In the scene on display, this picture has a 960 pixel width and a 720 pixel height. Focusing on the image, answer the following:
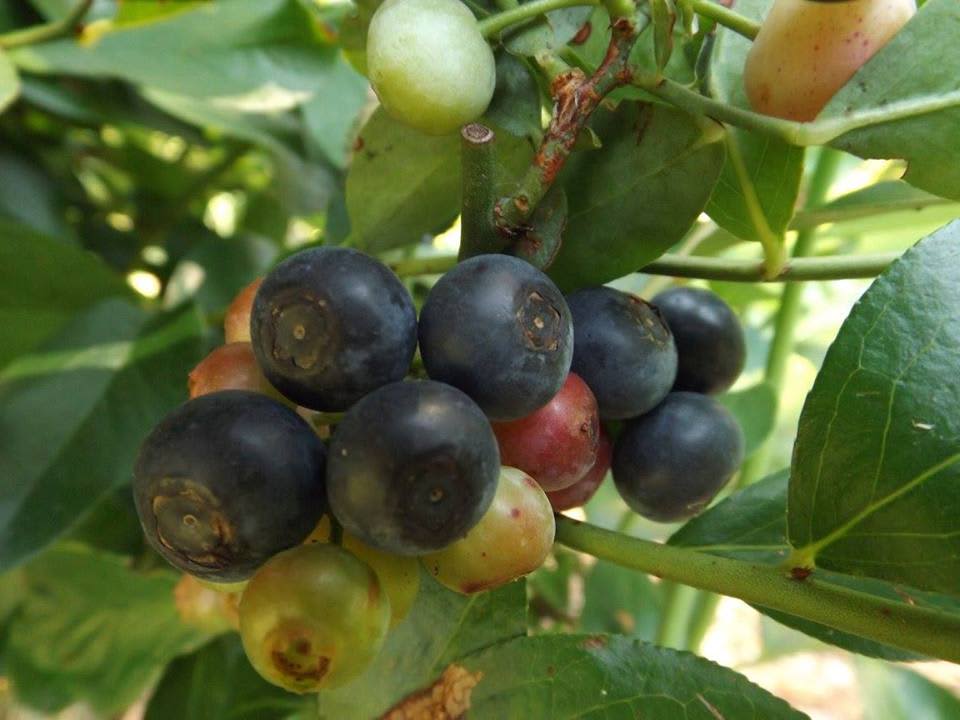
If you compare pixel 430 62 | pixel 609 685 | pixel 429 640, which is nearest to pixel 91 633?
pixel 429 640

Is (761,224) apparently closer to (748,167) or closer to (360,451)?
(748,167)

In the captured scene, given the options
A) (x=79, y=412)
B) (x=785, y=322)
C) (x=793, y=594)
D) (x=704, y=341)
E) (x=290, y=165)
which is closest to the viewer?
(x=793, y=594)

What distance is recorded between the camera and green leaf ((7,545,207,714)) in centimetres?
93

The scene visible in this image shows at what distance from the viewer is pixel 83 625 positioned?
3.25 ft

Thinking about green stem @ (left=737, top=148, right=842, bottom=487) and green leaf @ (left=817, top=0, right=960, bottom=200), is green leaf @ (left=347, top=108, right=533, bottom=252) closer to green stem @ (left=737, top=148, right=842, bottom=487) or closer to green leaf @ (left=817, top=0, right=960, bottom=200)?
green leaf @ (left=817, top=0, right=960, bottom=200)

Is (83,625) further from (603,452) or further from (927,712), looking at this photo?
(927,712)

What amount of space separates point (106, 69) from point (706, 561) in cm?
83

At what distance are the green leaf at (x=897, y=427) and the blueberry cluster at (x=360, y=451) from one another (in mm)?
118

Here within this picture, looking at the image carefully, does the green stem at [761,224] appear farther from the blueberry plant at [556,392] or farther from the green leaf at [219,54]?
the green leaf at [219,54]

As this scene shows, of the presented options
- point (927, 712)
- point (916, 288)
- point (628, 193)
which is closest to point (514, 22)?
point (628, 193)

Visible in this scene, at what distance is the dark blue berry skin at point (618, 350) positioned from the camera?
47 cm

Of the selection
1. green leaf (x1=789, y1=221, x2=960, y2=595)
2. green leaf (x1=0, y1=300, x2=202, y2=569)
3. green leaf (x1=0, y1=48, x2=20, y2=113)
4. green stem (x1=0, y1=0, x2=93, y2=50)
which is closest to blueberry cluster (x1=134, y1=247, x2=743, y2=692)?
green leaf (x1=789, y1=221, x2=960, y2=595)

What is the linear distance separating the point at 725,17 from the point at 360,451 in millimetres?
308

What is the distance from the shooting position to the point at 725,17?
1.60ft
